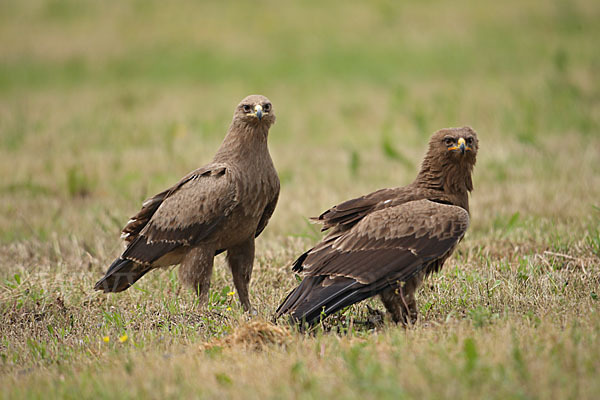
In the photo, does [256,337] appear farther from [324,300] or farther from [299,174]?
[299,174]

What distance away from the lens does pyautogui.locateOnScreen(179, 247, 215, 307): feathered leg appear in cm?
629

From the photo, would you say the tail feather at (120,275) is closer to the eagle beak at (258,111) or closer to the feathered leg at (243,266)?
the feathered leg at (243,266)

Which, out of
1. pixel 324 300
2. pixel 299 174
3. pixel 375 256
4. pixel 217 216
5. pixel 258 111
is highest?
pixel 258 111

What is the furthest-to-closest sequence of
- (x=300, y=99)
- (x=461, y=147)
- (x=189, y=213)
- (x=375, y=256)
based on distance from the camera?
(x=300, y=99), (x=189, y=213), (x=461, y=147), (x=375, y=256)

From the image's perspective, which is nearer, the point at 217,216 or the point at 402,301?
the point at 402,301

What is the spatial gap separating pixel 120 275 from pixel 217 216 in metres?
1.10

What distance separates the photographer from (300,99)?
56.0 ft

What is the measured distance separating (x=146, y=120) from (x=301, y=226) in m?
7.26

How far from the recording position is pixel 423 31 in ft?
70.4

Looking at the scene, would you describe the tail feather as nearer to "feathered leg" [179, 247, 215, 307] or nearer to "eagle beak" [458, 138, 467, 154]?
"feathered leg" [179, 247, 215, 307]

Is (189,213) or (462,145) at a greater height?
(462,145)

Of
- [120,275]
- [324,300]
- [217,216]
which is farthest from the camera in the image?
[120,275]

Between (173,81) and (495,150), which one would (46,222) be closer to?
(495,150)

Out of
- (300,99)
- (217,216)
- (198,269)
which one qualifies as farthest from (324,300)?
(300,99)
